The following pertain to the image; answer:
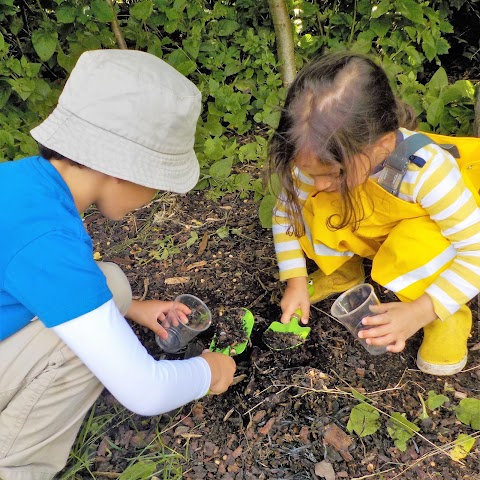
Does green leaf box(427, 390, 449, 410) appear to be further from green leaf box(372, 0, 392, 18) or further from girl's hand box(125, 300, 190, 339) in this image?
green leaf box(372, 0, 392, 18)

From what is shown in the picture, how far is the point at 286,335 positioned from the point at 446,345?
1.70ft

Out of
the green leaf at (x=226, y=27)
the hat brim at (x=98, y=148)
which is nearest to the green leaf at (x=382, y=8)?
the green leaf at (x=226, y=27)

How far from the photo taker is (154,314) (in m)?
1.81

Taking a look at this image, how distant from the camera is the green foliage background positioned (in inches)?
102

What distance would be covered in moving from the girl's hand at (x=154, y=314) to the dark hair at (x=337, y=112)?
0.63 m

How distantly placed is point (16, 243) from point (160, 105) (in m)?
0.44

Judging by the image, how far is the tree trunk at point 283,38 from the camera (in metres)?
2.57

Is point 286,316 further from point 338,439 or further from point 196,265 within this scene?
point 196,265

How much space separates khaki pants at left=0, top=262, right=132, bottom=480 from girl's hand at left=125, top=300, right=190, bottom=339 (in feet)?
1.20

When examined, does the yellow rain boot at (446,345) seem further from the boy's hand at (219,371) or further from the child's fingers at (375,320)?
the boy's hand at (219,371)

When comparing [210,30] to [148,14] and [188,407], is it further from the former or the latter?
→ [188,407]

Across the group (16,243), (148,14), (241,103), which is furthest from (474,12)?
(16,243)

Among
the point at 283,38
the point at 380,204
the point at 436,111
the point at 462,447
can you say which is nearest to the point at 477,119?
the point at 436,111

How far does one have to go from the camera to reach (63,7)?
261 centimetres
